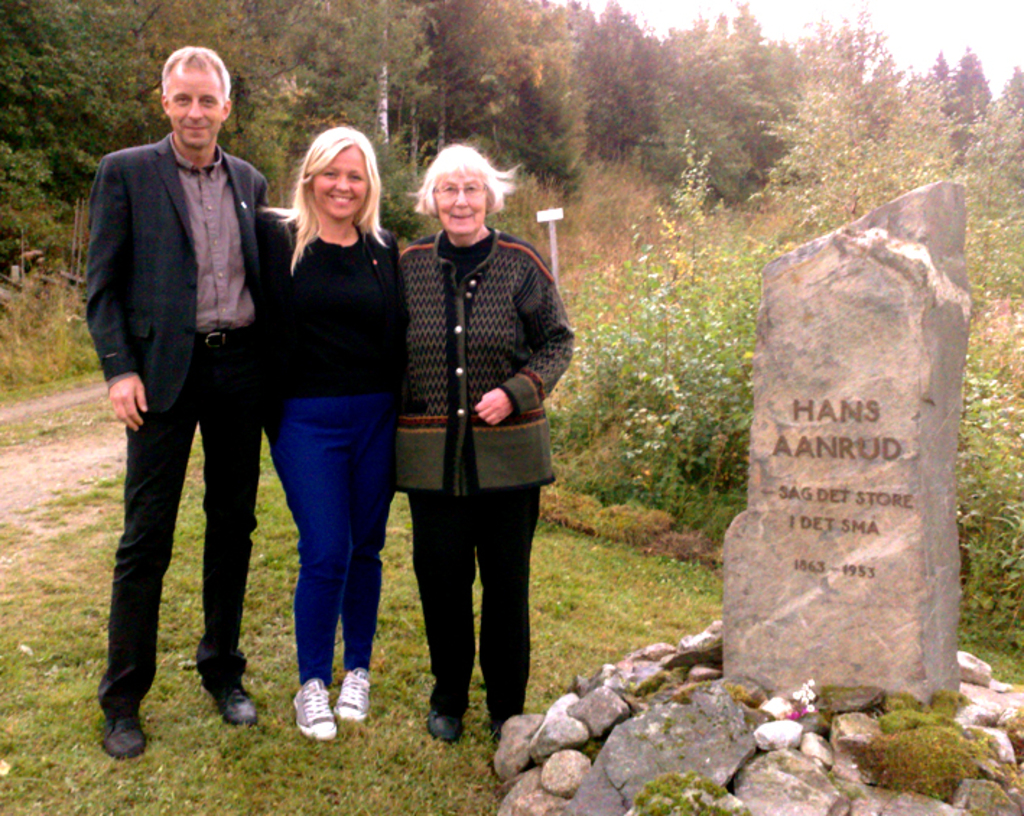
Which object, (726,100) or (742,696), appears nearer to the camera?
(742,696)

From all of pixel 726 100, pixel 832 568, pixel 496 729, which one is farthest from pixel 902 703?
pixel 726 100

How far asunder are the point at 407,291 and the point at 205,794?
5.98ft

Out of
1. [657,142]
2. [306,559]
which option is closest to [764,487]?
[306,559]

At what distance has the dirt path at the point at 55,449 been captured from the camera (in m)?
6.39

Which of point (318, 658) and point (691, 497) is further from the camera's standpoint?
point (691, 497)

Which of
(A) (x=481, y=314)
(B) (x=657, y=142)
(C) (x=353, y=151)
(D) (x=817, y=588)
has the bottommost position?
(D) (x=817, y=588)

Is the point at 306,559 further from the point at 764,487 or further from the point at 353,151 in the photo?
the point at 764,487

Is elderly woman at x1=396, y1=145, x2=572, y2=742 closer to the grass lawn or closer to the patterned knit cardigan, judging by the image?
the patterned knit cardigan

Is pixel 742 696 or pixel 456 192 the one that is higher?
pixel 456 192

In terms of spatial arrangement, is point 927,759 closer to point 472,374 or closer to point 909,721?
point 909,721

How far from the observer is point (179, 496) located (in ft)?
9.87

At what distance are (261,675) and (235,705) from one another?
0.42 metres

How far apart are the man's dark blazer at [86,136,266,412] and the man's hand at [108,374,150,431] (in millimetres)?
29

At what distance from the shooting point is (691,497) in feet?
21.4
